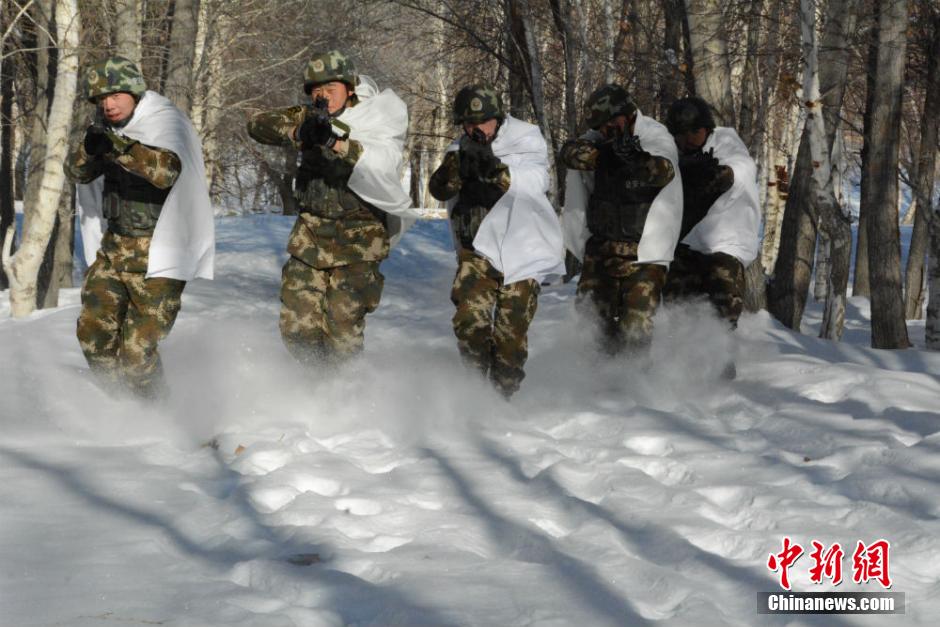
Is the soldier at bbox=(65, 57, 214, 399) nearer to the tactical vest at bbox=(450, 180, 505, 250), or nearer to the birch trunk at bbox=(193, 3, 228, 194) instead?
the tactical vest at bbox=(450, 180, 505, 250)

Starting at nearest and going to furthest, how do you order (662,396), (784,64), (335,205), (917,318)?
(335,205), (662,396), (917,318), (784,64)

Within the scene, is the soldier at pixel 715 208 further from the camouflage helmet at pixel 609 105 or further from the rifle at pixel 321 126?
the rifle at pixel 321 126

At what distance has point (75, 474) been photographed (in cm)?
469

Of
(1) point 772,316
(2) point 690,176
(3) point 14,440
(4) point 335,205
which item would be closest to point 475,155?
(4) point 335,205

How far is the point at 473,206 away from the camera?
676 cm

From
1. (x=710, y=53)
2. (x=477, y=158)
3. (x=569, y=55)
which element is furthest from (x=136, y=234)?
(x=569, y=55)

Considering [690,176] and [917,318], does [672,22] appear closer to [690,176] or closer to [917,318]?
[690,176]

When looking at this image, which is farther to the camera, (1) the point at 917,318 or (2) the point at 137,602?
(1) the point at 917,318

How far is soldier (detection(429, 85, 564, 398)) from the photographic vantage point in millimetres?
6562

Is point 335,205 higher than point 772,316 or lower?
higher

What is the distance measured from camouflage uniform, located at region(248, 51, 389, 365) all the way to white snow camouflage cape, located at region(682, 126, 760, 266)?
7.46 ft

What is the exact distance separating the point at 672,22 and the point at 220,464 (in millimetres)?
8920

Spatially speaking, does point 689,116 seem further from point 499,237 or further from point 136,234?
point 136,234

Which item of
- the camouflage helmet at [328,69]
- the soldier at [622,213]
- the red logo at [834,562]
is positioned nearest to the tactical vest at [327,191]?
the camouflage helmet at [328,69]
